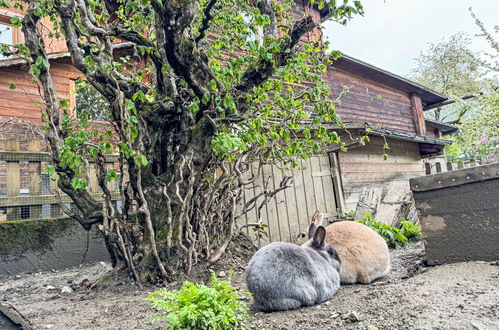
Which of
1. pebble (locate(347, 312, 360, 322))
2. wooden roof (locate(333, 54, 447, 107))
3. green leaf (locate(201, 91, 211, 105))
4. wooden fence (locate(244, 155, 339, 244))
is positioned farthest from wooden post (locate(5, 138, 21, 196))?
wooden roof (locate(333, 54, 447, 107))

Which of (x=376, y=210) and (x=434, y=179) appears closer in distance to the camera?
(x=434, y=179)

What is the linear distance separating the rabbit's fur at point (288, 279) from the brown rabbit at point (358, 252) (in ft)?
1.23

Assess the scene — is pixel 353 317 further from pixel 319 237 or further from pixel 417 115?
pixel 417 115

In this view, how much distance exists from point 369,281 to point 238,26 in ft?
10.7

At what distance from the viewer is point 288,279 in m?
2.31

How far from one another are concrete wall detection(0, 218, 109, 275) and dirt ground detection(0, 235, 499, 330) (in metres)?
0.68

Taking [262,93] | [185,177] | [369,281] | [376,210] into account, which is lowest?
[369,281]

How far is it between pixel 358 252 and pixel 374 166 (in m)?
6.51

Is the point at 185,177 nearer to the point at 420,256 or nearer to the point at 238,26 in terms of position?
the point at 238,26

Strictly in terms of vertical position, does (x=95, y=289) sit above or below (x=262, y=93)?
below

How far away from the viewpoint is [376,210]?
5.82m

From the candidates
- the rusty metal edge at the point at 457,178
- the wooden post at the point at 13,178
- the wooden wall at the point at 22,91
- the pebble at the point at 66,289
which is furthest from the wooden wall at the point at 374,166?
the wooden wall at the point at 22,91

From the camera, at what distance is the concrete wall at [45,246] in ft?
13.5

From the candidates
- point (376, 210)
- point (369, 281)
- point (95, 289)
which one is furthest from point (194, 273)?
point (376, 210)
